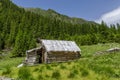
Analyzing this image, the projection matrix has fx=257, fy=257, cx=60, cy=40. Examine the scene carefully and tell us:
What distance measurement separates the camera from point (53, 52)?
154ft

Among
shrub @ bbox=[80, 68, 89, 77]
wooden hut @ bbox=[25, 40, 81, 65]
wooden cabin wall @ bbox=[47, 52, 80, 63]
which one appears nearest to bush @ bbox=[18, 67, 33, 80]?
shrub @ bbox=[80, 68, 89, 77]

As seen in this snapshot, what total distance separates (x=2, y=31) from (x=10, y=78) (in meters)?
127

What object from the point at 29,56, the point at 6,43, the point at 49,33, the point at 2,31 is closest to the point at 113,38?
the point at 49,33

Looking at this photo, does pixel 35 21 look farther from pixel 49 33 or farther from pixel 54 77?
pixel 54 77

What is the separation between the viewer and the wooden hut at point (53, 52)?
1844 inches

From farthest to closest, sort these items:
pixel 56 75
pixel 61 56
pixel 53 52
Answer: pixel 61 56 < pixel 53 52 < pixel 56 75

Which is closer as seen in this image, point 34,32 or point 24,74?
point 24,74

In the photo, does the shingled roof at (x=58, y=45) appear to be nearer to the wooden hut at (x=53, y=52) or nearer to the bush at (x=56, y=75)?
the wooden hut at (x=53, y=52)

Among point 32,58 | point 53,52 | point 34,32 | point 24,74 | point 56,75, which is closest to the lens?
point 24,74

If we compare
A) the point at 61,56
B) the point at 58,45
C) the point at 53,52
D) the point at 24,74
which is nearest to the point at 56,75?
the point at 24,74

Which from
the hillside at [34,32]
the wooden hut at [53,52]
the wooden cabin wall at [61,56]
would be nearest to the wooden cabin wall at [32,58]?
the wooden hut at [53,52]

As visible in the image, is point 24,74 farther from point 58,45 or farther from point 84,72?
point 58,45

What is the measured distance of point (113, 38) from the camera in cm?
11875

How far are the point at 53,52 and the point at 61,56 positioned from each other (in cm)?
235
